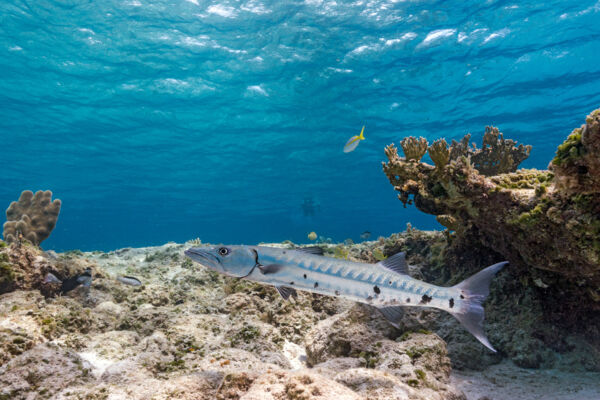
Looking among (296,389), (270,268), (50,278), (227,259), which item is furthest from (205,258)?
(50,278)

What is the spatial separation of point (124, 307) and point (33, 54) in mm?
21420

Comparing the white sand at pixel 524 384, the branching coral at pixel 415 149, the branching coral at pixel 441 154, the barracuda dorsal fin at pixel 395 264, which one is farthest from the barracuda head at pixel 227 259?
the branching coral at pixel 415 149

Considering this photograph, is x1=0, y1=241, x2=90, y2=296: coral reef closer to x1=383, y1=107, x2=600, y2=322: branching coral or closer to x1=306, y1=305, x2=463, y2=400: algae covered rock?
x1=306, y1=305, x2=463, y2=400: algae covered rock

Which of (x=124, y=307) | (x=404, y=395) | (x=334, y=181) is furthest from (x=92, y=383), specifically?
(x=334, y=181)

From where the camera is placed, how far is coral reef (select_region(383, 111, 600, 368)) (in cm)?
323

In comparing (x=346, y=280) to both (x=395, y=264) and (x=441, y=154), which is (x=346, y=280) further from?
(x=441, y=154)

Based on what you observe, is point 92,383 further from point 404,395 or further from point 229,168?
point 229,168

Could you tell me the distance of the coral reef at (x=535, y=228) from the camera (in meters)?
3.23

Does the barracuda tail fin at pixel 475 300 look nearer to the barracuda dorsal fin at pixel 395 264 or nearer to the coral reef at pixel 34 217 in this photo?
the barracuda dorsal fin at pixel 395 264

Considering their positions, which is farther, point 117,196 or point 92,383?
point 117,196

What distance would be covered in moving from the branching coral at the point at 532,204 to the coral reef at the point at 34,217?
10544 millimetres

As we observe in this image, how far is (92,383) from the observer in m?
3.00

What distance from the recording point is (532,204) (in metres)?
3.96

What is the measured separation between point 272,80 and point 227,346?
21757 millimetres
